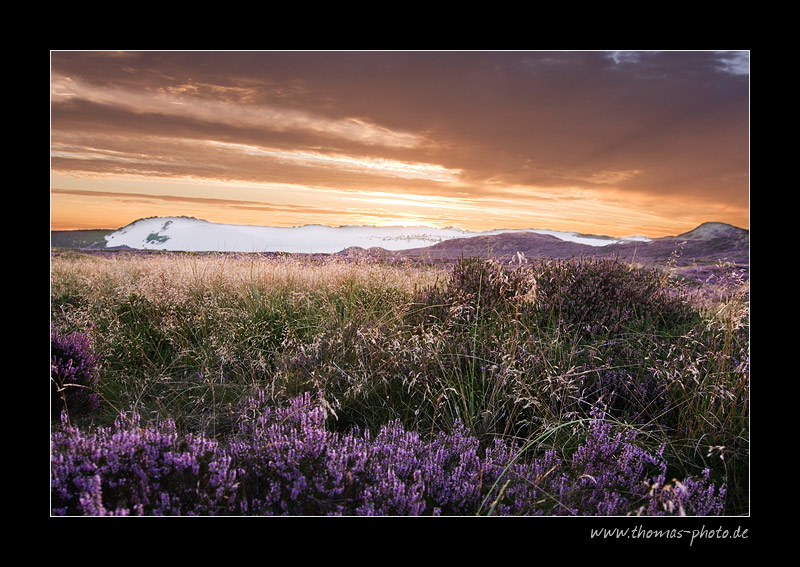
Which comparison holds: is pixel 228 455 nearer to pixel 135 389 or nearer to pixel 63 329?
pixel 135 389

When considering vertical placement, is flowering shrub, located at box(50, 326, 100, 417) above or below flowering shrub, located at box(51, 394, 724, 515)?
above

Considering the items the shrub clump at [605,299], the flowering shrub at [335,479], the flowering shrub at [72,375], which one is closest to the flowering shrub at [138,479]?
the flowering shrub at [335,479]

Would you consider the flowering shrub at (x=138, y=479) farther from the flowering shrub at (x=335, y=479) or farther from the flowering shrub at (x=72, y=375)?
the flowering shrub at (x=72, y=375)

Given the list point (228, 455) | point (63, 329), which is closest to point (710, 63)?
point (228, 455)

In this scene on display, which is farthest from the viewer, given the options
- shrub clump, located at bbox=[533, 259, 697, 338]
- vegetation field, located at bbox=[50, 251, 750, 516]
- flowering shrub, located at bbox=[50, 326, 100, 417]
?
shrub clump, located at bbox=[533, 259, 697, 338]

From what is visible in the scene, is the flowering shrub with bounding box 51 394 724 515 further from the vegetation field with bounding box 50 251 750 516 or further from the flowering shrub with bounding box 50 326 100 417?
the flowering shrub with bounding box 50 326 100 417

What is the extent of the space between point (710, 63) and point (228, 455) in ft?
11.6

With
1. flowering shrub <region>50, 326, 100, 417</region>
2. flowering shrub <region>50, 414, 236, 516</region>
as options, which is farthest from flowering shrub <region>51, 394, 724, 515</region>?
flowering shrub <region>50, 326, 100, 417</region>

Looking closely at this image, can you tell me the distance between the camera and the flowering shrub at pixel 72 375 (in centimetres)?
264

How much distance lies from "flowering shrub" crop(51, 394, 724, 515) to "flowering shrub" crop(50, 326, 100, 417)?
0.66 metres

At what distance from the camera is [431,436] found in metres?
2.54

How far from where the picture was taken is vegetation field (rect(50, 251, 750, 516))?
5.91 ft

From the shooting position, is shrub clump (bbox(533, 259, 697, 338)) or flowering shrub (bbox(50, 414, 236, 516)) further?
shrub clump (bbox(533, 259, 697, 338))
